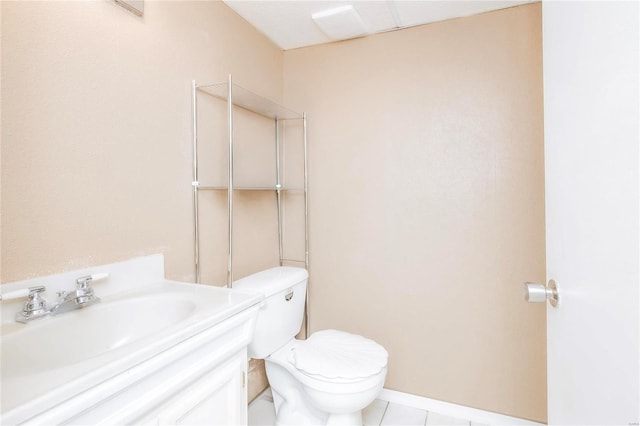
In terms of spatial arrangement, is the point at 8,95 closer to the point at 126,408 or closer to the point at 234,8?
the point at 126,408

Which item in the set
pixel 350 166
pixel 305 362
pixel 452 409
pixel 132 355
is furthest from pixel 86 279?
pixel 452 409

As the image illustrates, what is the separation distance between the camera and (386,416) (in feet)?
5.67

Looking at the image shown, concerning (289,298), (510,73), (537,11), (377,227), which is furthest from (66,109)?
(537,11)

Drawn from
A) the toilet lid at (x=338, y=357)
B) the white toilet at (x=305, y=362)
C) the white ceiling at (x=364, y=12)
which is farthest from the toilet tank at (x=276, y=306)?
the white ceiling at (x=364, y=12)

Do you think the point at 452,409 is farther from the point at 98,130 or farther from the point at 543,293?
Result: the point at 98,130

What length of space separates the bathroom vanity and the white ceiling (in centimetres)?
134

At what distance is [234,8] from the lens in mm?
1642

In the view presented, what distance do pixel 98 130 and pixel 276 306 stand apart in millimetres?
1010

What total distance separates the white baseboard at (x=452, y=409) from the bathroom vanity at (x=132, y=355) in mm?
1112

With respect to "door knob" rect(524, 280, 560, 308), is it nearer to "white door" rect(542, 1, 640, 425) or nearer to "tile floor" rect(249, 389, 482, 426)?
"white door" rect(542, 1, 640, 425)

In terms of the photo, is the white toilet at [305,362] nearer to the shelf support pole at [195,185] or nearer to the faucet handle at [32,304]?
the shelf support pole at [195,185]

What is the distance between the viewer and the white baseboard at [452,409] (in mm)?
1650

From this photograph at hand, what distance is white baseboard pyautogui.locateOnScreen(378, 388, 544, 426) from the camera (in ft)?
5.41

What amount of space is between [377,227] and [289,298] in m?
0.67
